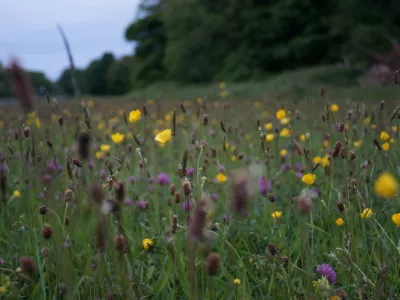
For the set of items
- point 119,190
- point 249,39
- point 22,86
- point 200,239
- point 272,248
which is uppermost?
point 249,39

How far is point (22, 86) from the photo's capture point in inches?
29.8

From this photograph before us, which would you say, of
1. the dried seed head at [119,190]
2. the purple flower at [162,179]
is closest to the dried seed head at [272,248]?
the dried seed head at [119,190]

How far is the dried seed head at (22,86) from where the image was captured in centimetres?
73

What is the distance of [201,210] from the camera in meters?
0.64

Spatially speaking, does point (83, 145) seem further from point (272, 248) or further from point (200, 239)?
point (272, 248)

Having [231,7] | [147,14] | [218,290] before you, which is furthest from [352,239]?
[147,14]

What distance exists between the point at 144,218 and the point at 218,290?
2.35 feet

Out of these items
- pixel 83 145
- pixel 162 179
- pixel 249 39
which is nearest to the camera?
pixel 83 145

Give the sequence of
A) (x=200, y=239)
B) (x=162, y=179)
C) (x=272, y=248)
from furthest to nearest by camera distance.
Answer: (x=162, y=179)
(x=272, y=248)
(x=200, y=239)

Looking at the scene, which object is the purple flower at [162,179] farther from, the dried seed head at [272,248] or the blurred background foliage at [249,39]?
the blurred background foliage at [249,39]

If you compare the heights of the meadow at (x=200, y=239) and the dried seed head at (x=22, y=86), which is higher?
the dried seed head at (x=22, y=86)

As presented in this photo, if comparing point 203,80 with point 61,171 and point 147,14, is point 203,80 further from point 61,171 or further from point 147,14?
point 61,171

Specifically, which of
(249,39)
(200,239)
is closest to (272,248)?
(200,239)

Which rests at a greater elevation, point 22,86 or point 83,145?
point 22,86
